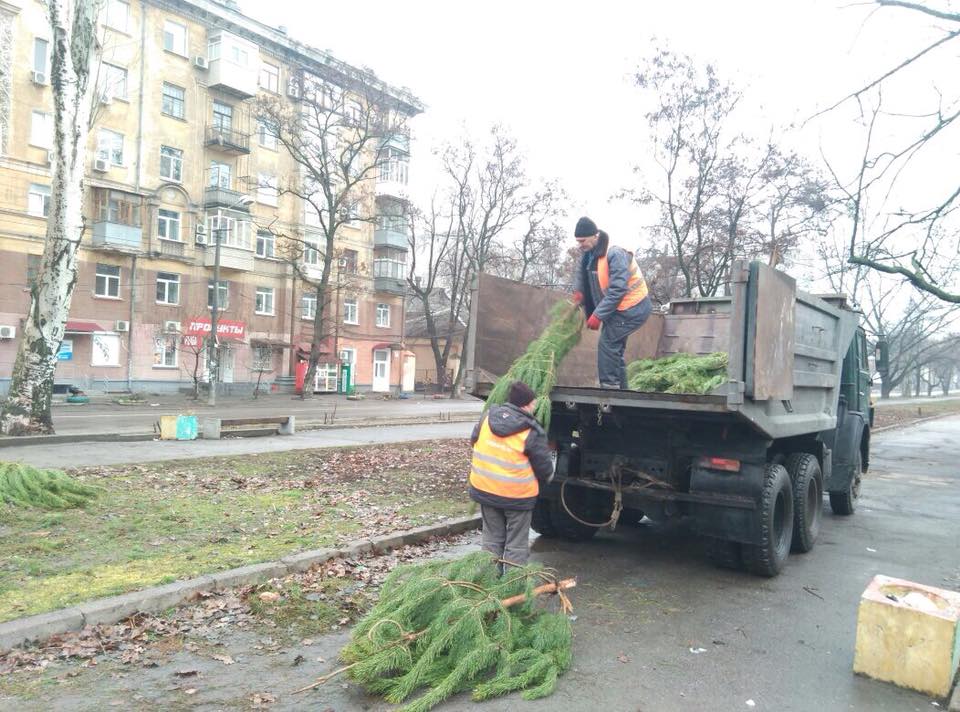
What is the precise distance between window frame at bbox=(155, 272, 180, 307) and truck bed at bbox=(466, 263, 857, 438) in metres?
30.9

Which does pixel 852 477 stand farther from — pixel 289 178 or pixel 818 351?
pixel 289 178

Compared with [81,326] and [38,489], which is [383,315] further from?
[38,489]

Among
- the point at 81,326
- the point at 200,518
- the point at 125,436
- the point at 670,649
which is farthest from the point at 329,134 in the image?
the point at 670,649

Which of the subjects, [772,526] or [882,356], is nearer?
[772,526]

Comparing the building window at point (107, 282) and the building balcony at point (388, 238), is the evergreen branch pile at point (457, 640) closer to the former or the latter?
the building window at point (107, 282)

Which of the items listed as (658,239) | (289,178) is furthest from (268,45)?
(658,239)

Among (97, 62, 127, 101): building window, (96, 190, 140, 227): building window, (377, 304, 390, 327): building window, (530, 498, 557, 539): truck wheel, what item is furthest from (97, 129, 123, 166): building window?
(530, 498, 557, 539): truck wheel

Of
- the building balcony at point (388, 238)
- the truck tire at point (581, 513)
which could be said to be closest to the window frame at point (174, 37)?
the building balcony at point (388, 238)

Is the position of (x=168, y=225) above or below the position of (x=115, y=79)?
below

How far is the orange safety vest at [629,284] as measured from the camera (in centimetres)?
652

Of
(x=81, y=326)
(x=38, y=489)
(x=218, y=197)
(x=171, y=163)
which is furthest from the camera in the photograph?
(x=218, y=197)

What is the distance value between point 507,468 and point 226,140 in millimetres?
35643

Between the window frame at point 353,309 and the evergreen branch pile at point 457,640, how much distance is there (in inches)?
1593

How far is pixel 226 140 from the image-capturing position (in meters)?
36.0
